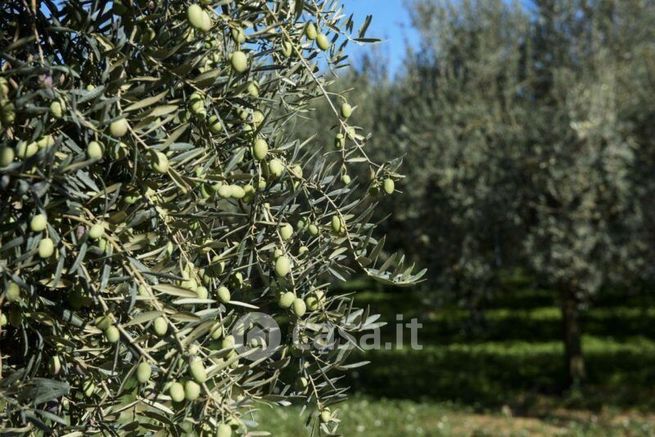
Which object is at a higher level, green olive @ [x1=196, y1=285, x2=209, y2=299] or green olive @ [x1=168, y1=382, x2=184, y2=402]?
green olive @ [x1=196, y1=285, x2=209, y2=299]

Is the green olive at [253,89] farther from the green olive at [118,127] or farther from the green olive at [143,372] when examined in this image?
the green olive at [143,372]

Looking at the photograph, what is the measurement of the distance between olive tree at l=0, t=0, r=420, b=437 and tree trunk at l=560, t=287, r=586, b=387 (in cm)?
970

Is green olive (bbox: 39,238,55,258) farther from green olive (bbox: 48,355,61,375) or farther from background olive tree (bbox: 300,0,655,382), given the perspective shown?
background olive tree (bbox: 300,0,655,382)

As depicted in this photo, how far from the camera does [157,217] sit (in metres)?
1.46

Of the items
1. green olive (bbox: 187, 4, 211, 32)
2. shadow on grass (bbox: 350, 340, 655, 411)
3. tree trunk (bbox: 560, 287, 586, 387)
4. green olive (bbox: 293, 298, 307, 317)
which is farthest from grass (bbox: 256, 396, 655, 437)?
green olive (bbox: 187, 4, 211, 32)

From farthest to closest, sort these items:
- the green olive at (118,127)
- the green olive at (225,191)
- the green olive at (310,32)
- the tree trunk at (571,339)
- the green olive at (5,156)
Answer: the tree trunk at (571,339) → the green olive at (310,32) → the green olive at (225,191) → the green olive at (118,127) → the green olive at (5,156)

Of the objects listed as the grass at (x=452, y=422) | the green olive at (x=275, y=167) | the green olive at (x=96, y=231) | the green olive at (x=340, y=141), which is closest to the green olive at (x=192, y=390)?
the green olive at (x=96, y=231)

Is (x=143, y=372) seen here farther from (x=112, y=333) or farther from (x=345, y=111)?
(x=345, y=111)

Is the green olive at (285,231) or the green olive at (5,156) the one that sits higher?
the green olive at (5,156)

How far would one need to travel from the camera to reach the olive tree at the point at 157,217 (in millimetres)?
1252

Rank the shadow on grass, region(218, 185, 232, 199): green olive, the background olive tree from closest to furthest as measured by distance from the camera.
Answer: region(218, 185, 232, 199): green olive
the background olive tree
the shadow on grass

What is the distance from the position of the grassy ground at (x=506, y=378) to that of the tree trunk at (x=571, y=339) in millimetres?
246

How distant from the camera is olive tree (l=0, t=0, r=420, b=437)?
1252 millimetres

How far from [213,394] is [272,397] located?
28 centimetres
